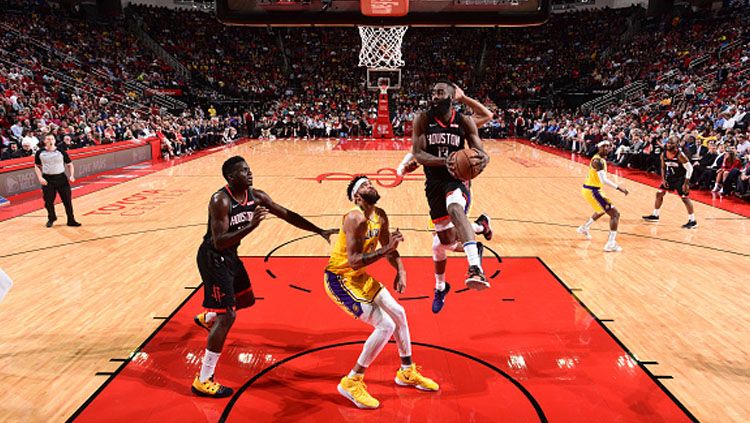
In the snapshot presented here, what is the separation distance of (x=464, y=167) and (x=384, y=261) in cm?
319

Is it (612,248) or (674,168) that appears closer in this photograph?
(612,248)

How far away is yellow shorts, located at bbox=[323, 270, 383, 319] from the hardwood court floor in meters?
2.15

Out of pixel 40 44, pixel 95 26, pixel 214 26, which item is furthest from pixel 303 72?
pixel 40 44

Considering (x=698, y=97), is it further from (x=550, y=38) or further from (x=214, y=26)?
(x=214, y=26)

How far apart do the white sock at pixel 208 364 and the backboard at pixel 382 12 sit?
824cm

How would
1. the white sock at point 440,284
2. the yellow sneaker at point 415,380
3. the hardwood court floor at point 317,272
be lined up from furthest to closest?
the white sock at point 440,284
the hardwood court floor at point 317,272
the yellow sneaker at point 415,380

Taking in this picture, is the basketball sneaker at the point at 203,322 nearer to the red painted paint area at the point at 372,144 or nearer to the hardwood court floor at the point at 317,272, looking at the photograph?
the hardwood court floor at the point at 317,272

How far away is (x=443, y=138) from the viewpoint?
4855mm

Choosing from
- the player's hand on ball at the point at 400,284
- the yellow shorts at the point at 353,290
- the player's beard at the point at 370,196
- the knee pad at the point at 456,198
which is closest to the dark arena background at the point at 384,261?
the knee pad at the point at 456,198

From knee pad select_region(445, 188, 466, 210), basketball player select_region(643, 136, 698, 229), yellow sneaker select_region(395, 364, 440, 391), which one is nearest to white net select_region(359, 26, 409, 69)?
basketball player select_region(643, 136, 698, 229)

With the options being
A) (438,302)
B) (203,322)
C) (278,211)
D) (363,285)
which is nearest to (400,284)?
(363,285)

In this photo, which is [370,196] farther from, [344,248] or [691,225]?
[691,225]

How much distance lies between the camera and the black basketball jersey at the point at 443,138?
4.86 meters

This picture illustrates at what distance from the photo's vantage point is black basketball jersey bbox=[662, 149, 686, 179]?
916 centimetres
